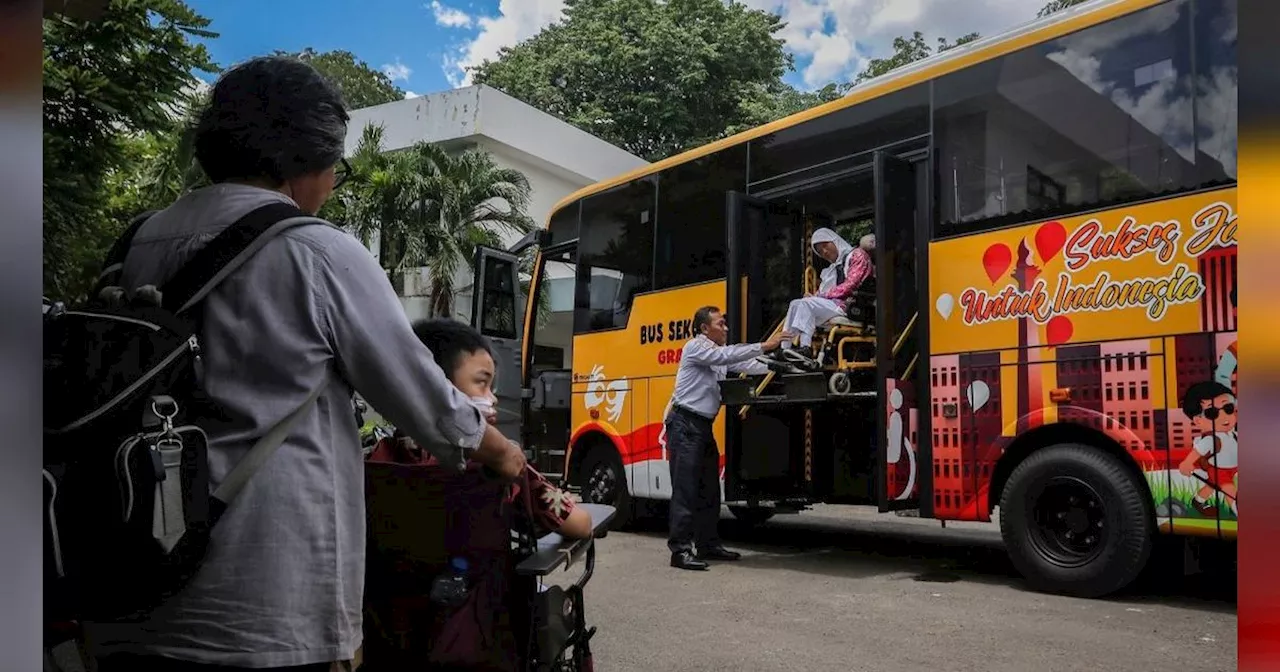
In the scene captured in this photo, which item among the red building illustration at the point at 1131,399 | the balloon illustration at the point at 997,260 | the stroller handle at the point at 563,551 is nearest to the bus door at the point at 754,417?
the balloon illustration at the point at 997,260

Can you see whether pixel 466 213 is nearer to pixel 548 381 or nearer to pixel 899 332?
pixel 548 381

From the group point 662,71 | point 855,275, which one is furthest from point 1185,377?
point 662,71

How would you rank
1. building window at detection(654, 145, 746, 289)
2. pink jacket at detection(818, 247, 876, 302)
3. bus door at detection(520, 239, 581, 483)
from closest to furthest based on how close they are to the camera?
pink jacket at detection(818, 247, 876, 302) → building window at detection(654, 145, 746, 289) → bus door at detection(520, 239, 581, 483)

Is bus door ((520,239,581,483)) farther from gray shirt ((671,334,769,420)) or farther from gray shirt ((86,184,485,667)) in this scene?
gray shirt ((86,184,485,667))

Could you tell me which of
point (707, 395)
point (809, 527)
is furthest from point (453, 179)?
point (707, 395)

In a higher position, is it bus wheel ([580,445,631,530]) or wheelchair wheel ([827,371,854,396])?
wheelchair wheel ([827,371,854,396])

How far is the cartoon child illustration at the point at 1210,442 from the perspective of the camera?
201 inches

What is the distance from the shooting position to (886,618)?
536cm

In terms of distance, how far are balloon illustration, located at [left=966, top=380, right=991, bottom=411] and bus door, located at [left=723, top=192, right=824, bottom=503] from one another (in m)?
1.76

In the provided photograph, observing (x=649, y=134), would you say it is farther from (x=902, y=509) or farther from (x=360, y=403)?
(x=360, y=403)

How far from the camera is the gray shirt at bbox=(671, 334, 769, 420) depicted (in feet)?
23.1

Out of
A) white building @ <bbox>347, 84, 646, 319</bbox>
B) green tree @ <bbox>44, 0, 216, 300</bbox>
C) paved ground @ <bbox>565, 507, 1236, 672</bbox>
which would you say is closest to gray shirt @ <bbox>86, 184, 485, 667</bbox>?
paved ground @ <bbox>565, 507, 1236, 672</bbox>

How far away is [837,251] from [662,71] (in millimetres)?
17701

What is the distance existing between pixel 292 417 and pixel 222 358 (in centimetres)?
15
